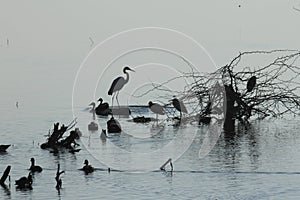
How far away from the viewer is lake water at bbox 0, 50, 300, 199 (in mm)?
16641

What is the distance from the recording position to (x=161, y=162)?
20.2 metres

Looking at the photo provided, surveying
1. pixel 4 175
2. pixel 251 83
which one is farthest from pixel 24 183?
pixel 251 83

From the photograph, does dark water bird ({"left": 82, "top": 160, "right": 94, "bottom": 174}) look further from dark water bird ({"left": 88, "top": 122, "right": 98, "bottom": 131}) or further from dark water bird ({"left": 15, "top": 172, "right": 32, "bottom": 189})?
dark water bird ({"left": 88, "top": 122, "right": 98, "bottom": 131})

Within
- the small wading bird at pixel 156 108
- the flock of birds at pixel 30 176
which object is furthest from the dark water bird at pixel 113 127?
the flock of birds at pixel 30 176

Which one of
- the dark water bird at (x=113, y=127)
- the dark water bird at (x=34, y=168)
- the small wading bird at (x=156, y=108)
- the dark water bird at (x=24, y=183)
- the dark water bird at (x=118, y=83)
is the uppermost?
the dark water bird at (x=118, y=83)

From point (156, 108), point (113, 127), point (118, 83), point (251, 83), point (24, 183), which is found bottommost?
point (24, 183)

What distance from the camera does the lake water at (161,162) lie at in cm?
1664

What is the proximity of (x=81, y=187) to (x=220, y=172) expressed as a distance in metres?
3.04

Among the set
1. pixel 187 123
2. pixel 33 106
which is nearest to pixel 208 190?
pixel 187 123

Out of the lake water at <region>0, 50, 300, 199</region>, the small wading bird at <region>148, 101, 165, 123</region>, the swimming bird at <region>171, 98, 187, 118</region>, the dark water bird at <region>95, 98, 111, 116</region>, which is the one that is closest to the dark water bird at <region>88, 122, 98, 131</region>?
the lake water at <region>0, 50, 300, 199</region>

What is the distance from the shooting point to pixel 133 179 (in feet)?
58.9

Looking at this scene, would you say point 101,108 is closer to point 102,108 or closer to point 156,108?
point 102,108

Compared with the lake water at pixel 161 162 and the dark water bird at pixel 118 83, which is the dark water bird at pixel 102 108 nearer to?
the lake water at pixel 161 162

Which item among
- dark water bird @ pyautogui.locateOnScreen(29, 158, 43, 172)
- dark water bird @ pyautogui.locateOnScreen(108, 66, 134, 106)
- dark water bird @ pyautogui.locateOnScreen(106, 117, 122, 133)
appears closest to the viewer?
dark water bird @ pyautogui.locateOnScreen(29, 158, 43, 172)
